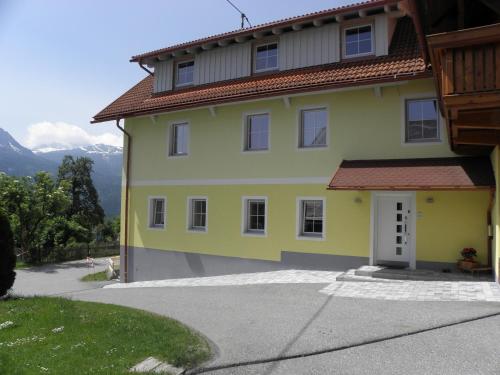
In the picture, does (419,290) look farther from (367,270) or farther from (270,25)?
(270,25)

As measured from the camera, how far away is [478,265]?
10.9m

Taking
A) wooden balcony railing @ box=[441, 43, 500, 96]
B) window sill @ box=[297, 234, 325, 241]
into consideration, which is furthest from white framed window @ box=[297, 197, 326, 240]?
wooden balcony railing @ box=[441, 43, 500, 96]

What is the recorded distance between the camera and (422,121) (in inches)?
486

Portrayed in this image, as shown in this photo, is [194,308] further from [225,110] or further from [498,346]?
[225,110]

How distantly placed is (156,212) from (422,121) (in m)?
10.4

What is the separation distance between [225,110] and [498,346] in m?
11.6

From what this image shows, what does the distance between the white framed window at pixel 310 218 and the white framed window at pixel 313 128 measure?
5.78ft

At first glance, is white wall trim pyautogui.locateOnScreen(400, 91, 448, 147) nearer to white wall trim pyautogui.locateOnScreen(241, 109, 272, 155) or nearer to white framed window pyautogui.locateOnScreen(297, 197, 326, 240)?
white framed window pyautogui.locateOnScreen(297, 197, 326, 240)

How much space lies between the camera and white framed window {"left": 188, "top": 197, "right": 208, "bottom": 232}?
53.1ft

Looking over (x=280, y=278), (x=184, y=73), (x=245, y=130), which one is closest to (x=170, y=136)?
(x=184, y=73)

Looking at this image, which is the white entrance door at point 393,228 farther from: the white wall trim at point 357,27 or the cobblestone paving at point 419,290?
the white wall trim at point 357,27

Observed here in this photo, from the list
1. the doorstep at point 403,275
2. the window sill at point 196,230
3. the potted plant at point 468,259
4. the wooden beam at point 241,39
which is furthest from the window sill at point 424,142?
the window sill at point 196,230

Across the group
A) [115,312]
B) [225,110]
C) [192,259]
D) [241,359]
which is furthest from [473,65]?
[192,259]

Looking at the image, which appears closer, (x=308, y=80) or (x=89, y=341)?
(x=89, y=341)
